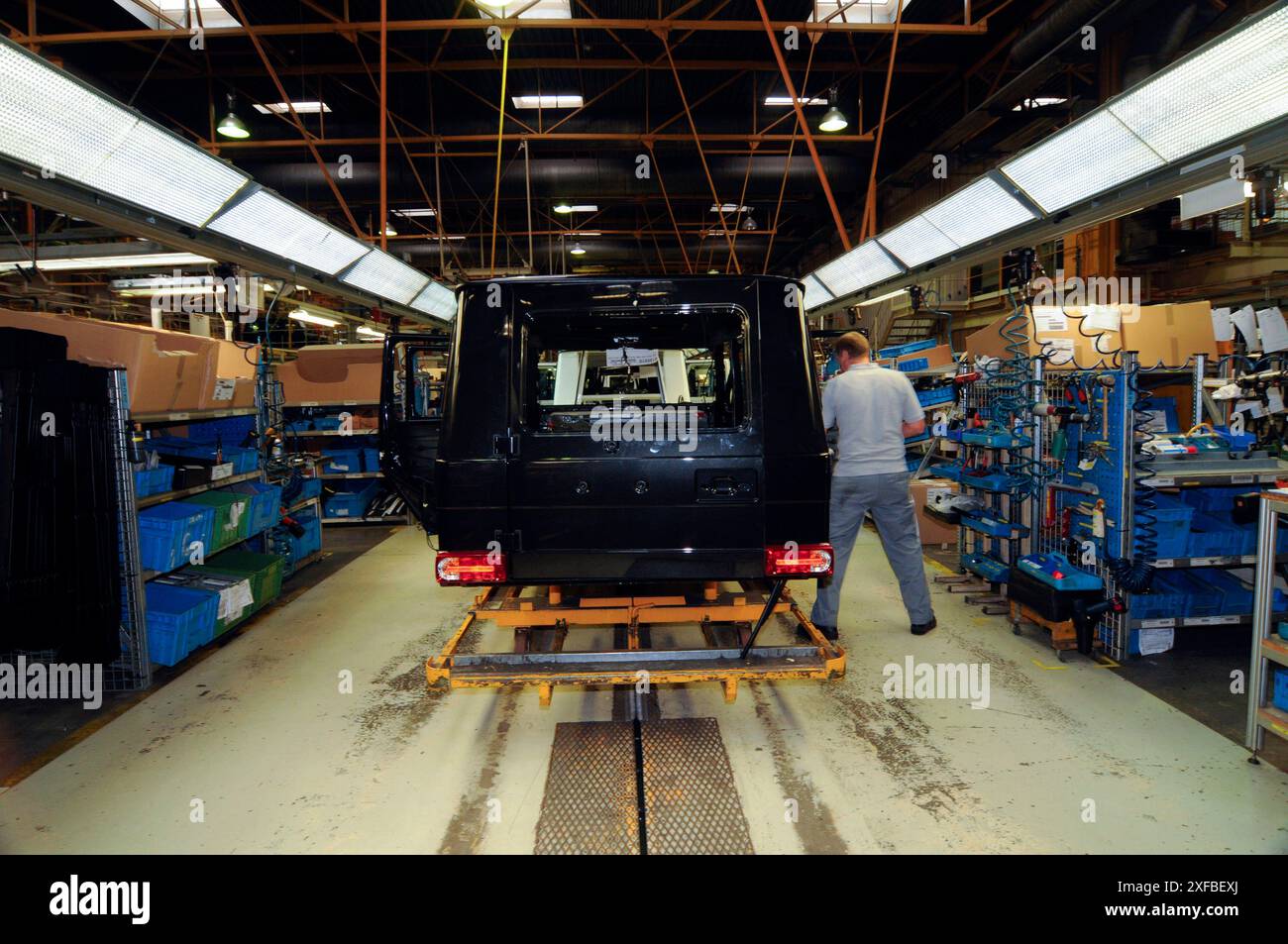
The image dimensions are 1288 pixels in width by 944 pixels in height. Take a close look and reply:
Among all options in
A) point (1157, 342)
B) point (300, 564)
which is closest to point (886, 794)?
point (1157, 342)

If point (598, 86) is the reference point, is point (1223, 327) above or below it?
below

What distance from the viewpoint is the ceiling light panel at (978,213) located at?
143 inches

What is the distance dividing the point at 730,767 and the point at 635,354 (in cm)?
204

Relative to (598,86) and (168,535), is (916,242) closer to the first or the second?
(168,535)

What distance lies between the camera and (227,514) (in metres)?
4.90

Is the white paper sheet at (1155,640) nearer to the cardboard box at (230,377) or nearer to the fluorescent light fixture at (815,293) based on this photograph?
the fluorescent light fixture at (815,293)

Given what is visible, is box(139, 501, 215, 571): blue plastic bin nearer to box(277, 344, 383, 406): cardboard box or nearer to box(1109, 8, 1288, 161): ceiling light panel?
box(277, 344, 383, 406): cardboard box

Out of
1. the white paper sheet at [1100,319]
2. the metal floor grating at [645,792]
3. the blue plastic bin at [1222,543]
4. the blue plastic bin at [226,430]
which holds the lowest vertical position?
the metal floor grating at [645,792]

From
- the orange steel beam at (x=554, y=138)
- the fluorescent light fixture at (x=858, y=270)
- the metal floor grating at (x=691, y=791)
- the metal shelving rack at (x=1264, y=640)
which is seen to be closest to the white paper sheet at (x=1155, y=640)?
the metal shelving rack at (x=1264, y=640)

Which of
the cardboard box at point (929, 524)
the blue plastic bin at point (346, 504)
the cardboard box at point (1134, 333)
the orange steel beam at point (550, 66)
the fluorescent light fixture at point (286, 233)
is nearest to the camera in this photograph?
the fluorescent light fixture at point (286, 233)

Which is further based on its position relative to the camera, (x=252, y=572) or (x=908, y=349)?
(x=908, y=349)

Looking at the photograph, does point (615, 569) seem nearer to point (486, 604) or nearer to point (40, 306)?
point (486, 604)

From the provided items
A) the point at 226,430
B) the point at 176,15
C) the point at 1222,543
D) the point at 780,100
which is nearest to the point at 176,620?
the point at 226,430

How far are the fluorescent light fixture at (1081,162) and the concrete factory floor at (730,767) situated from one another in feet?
8.91
